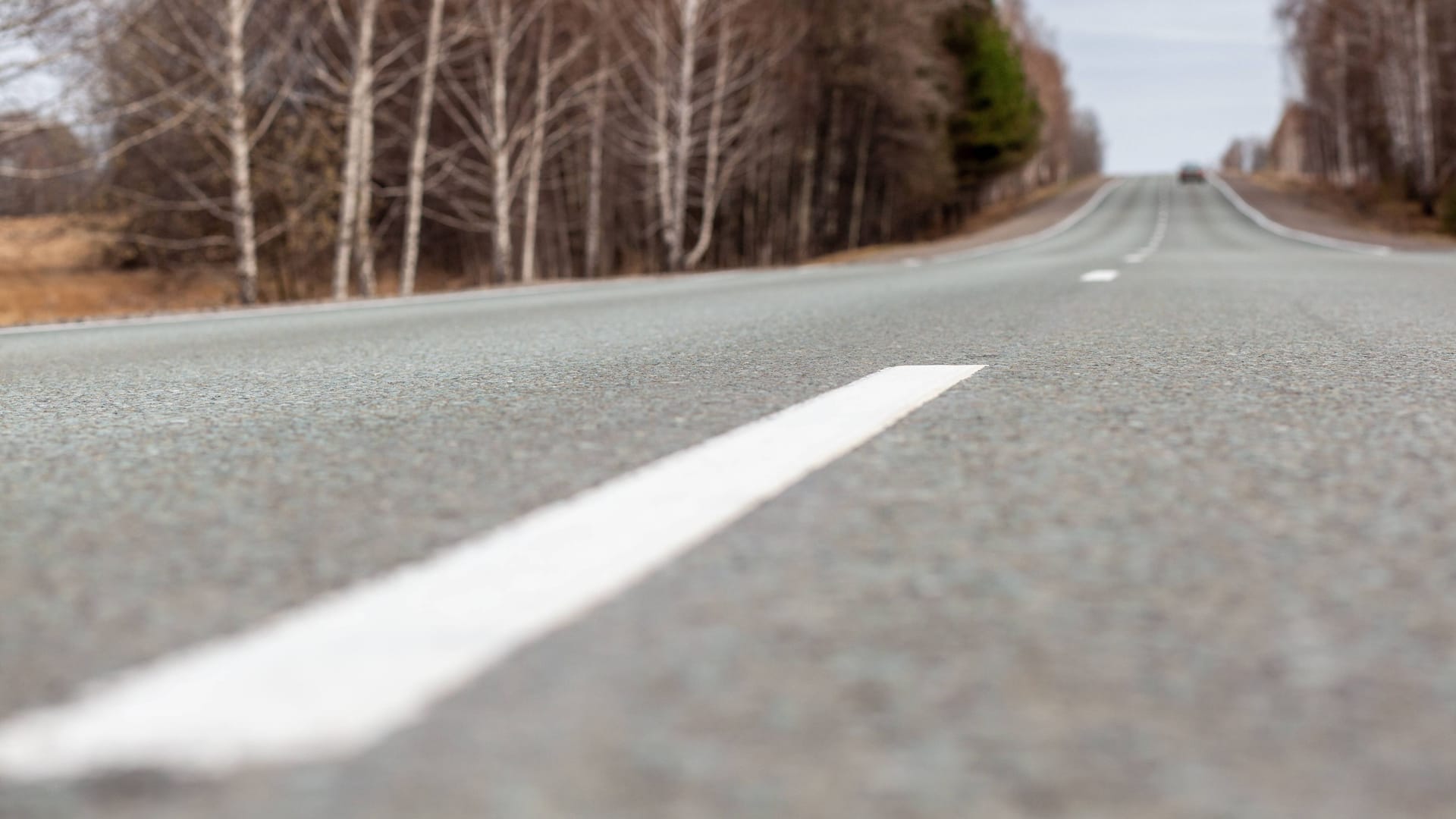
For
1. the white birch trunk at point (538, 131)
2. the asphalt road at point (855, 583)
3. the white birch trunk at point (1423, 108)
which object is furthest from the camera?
the white birch trunk at point (1423, 108)

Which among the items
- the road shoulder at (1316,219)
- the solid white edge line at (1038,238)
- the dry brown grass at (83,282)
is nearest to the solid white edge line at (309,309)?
the solid white edge line at (1038,238)

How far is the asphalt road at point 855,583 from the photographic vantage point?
98 cm

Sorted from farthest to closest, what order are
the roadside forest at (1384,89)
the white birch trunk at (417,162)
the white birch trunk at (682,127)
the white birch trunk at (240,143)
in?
the roadside forest at (1384,89)
the white birch trunk at (682,127)
the white birch trunk at (417,162)
the white birch trunk at (240,143)

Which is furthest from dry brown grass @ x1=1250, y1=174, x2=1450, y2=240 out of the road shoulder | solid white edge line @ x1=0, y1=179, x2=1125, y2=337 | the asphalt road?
the asphalt road

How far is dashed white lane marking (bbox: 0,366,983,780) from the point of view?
1006mm

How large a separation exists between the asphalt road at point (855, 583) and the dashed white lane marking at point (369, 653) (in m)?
0.04

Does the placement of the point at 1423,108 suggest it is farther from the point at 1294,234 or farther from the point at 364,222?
the point at 364,222

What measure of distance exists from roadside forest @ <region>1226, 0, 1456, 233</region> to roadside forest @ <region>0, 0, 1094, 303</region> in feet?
4.72

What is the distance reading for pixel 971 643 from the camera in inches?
51.1

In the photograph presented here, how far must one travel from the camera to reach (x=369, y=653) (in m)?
1.21

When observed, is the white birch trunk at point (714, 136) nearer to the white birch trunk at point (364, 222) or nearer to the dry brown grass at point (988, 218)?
the dry brown grass at point (988, 218)

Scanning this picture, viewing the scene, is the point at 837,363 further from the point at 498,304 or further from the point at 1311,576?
the point at 498,304

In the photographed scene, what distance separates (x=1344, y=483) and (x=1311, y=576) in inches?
25.4

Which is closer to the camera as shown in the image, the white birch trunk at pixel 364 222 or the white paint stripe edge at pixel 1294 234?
the white birch trunk at pixel 364 222
